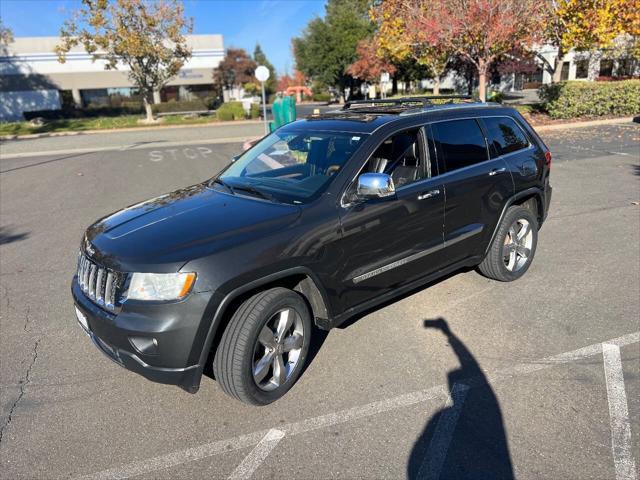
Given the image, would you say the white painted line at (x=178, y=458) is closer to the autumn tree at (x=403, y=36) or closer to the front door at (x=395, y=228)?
the front door at (x=395, y=228)

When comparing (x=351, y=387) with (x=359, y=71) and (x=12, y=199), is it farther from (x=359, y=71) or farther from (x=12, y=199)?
(x=359, y=71)

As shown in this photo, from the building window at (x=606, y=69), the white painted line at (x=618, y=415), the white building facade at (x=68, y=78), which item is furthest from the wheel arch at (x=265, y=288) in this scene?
the white building facade at (x=68, y=78)

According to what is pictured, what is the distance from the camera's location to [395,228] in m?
3.53

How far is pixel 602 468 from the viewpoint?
249 centimetres

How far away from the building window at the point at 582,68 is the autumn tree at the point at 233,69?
32756mm

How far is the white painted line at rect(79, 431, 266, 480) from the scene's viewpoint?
2578 mm

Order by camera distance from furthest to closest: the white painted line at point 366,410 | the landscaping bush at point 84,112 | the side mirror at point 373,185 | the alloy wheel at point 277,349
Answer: the landscaping bush at point 84,112 < the side mirror at point 373,185 < the alloy wheel at point 277,349 < the white painted line at point 366,410

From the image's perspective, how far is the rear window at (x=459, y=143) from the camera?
401cm

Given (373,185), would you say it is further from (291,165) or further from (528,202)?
(528,202)

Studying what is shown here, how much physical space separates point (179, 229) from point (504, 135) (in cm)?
→ 333

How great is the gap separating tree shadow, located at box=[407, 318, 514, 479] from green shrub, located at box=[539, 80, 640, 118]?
20.0 m

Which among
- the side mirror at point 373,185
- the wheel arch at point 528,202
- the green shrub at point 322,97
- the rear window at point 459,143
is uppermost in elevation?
the green shrub at point 322,97

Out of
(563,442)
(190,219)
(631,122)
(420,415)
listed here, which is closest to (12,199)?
(190,219)

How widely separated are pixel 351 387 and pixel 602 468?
1.48m
